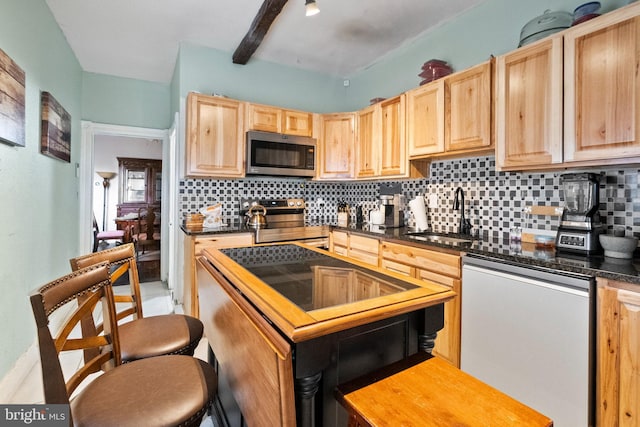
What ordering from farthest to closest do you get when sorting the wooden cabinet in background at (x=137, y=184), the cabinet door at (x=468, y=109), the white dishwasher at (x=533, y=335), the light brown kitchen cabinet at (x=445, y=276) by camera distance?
the wooden cabinet in background at (x=137, y=184), the cabinet door at (x=468, y=109), the light brown kitchen cabinet at (x=445, y=276), the white dishwasher at (x=533, y=335)

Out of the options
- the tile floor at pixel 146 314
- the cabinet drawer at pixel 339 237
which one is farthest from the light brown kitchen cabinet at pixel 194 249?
the cabinet drawer at pixel 339 237

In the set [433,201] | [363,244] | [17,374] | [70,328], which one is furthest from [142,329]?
[433,201]

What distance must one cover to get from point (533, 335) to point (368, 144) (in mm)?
2315

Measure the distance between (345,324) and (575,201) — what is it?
1810 mm

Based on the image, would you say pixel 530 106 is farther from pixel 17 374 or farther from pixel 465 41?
pixel 17 374

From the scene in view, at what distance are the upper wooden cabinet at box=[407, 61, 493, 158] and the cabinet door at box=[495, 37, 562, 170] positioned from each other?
0.12m

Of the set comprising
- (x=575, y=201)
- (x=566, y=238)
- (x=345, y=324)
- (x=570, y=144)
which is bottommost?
(x=345, y=324)

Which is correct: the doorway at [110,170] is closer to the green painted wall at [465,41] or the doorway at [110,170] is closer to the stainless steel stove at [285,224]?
the stainless steel stove at [285,224]

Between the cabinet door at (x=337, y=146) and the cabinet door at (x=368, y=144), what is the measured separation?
91 millimetres

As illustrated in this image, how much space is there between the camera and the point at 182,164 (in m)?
3.23

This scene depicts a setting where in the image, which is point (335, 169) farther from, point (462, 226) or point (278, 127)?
point (462, 226)

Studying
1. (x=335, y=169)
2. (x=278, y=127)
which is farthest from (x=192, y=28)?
(x=335, y=169)

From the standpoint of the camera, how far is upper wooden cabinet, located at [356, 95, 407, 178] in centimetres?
295

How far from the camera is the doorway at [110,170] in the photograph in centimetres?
379
